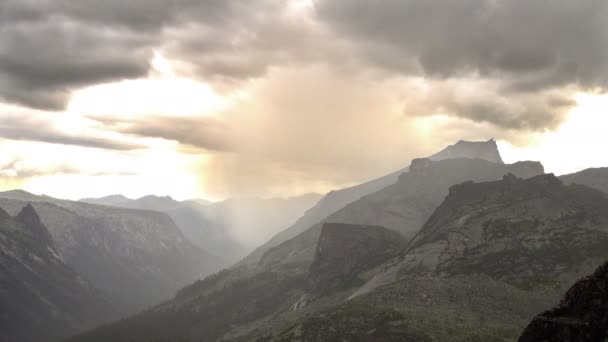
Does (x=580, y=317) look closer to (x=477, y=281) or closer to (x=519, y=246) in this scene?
(x=477, y=281)

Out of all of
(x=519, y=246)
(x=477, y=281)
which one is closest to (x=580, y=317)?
(x=477, y=281)

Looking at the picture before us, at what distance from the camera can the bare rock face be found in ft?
171

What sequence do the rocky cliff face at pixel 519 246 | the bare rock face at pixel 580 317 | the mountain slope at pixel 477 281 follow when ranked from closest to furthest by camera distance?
the bare rock face at pixel 580 317, the mountain slope at pixel 477 281, the rocky cliff face at pixel 519 246

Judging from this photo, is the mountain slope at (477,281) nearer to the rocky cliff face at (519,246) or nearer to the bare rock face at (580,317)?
the rocky cliff face at (519,246)

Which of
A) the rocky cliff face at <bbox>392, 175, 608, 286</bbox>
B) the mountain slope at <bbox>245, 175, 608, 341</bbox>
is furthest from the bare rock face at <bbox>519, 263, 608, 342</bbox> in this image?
the rocky cliff face at <bbox>392, 175, 608, 286</bbox>

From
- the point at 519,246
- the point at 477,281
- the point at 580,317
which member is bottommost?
the point at 477,281

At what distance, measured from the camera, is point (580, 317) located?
54.8 m

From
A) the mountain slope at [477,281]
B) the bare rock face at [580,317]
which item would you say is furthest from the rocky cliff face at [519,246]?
the bare rock face at [580,317]

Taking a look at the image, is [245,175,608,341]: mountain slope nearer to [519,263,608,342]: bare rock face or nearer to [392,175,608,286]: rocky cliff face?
[392,175,608,286]: rocky cliff face

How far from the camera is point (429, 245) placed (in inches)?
7672

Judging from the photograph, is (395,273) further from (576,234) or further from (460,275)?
(576,234)

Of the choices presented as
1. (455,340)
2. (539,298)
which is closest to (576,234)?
(539,298)

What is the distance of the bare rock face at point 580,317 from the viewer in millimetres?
52062

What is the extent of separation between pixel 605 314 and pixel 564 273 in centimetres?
11519
